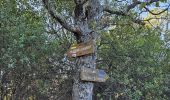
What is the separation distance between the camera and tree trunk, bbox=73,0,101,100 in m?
6.30

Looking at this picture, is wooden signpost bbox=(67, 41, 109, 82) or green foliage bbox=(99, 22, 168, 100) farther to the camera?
green foliage bbox=(99, 22, 168, 100)

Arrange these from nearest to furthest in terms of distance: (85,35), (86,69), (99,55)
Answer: (86,69) < (85,35) < (99,55)

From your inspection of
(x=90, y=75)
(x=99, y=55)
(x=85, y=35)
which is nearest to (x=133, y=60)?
(x=99, y=55)

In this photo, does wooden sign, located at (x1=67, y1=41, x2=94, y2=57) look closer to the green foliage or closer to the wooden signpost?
the wooden signpost

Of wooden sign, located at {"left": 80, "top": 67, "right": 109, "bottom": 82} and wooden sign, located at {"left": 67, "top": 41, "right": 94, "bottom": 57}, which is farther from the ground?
wooden sign, located at {"left": 67, "top": 41, "right": 94, "bottom": 57}

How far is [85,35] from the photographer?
21.0 ft

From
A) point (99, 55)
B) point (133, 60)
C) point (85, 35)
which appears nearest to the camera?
point (85, 35)

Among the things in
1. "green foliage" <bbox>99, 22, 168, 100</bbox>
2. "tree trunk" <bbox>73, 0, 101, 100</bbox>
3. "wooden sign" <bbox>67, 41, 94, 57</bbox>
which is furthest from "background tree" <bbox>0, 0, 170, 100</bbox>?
"wooden sign" <bbox>67, 41, 94, 57</bbox>

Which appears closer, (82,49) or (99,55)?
(82,49)

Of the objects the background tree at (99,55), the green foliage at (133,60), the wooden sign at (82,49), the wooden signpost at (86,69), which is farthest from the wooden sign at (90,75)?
the green foliage at (133,60)

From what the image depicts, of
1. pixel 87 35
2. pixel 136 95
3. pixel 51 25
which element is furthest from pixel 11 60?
pixel 136 95

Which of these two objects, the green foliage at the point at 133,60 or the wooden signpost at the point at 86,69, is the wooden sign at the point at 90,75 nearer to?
the wooden signpost at the point at 86,69

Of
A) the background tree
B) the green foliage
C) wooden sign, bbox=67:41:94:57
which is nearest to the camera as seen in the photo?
wooden sign, bbox=67:41:94:57

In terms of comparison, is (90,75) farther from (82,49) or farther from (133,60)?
(133,60)
